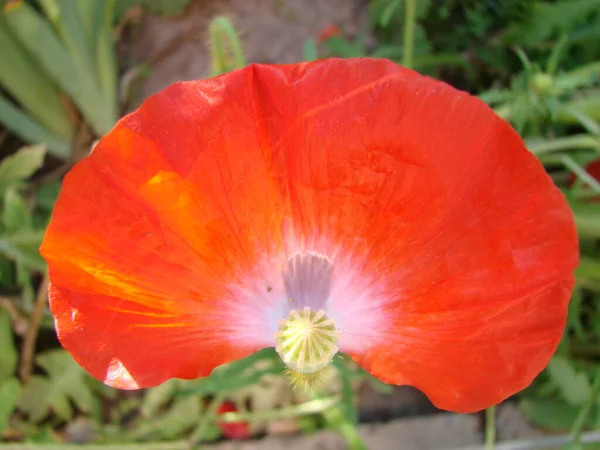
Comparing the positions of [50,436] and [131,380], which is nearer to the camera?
[131,380]

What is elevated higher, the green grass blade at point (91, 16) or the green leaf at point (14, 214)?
the green grass blade at point (91, 16)

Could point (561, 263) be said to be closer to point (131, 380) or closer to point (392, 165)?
point (392, 165)

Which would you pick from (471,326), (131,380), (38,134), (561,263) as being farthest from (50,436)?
(561,263)

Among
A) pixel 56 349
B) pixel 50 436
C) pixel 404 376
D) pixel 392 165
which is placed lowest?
pixel 50 436

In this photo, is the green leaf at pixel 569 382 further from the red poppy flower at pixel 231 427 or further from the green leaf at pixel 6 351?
the green leaf at pixel 6 351

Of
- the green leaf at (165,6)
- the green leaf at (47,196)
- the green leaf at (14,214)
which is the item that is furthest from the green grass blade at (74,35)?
the green leaf at (14,214)

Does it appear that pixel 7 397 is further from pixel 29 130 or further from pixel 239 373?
pixel 29 130
